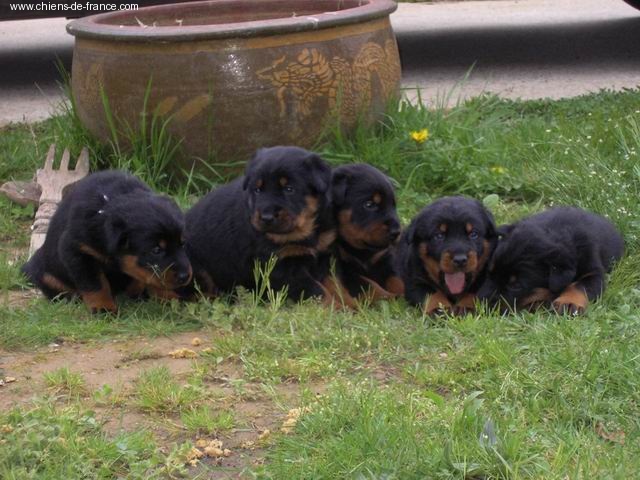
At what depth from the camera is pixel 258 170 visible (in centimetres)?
477

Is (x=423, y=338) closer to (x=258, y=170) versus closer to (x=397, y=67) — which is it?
(x=258, y=170)

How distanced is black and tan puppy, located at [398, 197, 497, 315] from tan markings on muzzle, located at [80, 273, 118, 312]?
1334 mm

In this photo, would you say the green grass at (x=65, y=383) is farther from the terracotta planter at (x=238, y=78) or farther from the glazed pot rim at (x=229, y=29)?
the glazed pot rim at (x=229, y=29)

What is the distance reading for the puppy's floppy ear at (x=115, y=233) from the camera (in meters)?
4.57

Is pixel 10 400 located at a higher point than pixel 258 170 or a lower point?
lower

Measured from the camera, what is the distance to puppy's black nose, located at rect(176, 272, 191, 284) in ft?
15.2

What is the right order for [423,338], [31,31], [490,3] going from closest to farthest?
[423,338] < [31,31] < [490,3]

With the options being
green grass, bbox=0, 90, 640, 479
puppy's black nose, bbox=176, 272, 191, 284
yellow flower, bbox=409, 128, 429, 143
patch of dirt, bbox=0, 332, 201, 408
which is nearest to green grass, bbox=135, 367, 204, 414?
green grass, bbox=0, 90, 640, 479

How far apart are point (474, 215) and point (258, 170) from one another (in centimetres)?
96

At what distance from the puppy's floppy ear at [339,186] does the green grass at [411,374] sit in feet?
1.71

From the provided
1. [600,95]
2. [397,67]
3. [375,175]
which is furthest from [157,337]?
[600,95]

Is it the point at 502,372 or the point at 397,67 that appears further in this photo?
the point at 397,67

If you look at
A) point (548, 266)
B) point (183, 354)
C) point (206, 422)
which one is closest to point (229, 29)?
point (548, 266)

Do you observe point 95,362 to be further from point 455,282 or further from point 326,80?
point 326,80
